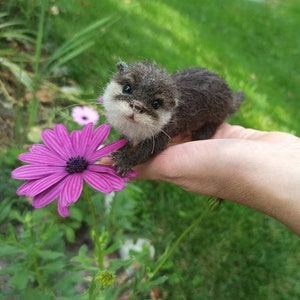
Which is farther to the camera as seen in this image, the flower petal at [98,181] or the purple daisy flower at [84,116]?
the purple daisy flower at [84,116]

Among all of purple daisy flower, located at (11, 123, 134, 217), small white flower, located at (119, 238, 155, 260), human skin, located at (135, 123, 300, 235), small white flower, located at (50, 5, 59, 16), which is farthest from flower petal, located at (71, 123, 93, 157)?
small white flower, located at (50, 5, 59, 16)

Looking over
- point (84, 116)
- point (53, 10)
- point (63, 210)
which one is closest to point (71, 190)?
point (63, 210)

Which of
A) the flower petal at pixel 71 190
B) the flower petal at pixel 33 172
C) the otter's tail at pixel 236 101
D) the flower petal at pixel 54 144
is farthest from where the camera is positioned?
the otter's tail at pixel 236 101

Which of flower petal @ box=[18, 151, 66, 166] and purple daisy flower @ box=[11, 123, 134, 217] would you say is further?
flower petal @ box=[18, 151, 66, 166]

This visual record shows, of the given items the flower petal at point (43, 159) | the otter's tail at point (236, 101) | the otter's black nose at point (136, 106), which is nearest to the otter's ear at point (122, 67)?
Result: the otter's black nose at point (136, 106)

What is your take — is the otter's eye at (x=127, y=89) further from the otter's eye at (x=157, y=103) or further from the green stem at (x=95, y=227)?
the green stem at (x=95, y=227)

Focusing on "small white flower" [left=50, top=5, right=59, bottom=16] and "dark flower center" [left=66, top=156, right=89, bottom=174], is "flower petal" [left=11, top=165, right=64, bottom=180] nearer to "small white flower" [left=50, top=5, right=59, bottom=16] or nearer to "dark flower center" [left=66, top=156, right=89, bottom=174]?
"dark flower center" [left=66, top=156, right=89, bottom=174]

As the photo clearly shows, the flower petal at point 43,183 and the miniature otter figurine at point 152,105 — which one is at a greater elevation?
the miniature otter figurine at point 152,105
